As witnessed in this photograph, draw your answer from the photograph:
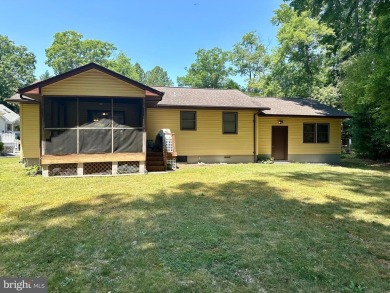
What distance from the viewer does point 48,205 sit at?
5.79 meters

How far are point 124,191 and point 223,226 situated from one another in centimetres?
357

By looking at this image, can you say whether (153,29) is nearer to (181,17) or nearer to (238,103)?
(181,17)

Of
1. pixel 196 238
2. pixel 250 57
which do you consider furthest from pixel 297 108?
pixel 250 57

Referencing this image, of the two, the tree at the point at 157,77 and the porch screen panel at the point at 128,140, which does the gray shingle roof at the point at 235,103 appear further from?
the tree at the point at 157,77

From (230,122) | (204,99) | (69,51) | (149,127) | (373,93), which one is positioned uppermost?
(69,51)

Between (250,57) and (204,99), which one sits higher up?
(250,57)

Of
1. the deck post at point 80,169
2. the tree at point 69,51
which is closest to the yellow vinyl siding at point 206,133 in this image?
the deck post at point 80,169

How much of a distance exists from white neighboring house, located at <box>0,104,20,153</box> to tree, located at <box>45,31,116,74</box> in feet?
65.8

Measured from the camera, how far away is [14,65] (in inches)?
1993

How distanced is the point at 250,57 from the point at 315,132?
2614 centimetres

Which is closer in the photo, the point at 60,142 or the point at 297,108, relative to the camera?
the point at 60,142

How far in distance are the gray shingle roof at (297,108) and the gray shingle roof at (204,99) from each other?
4.17ft

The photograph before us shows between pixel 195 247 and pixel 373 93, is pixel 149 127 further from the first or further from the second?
pixel 373 93

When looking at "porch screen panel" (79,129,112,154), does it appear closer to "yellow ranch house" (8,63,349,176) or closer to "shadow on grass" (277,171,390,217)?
"yellow ranch house" (8,63,349,176)
